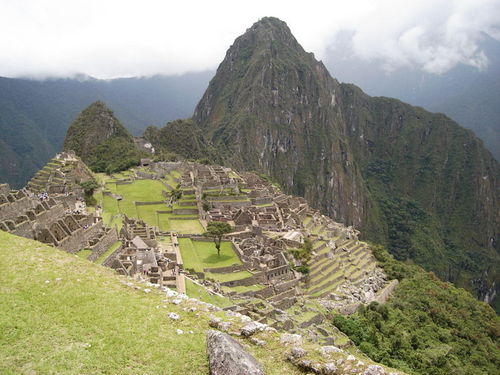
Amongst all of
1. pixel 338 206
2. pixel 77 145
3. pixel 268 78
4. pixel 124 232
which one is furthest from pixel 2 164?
pixel 338 206

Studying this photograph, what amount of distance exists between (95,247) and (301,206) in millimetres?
34484

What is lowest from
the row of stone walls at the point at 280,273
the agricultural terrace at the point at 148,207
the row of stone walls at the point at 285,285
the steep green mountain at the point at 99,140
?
the row of stone walls at the point at 285,285

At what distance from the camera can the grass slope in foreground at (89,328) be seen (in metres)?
7.40

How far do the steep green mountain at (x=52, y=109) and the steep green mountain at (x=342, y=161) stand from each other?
1918cm

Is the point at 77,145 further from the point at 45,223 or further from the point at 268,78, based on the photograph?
the point at 268,78

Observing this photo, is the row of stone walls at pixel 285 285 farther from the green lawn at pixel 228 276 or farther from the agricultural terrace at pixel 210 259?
the green lawn at pixel 228 276

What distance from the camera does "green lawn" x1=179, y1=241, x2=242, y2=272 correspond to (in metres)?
27.0

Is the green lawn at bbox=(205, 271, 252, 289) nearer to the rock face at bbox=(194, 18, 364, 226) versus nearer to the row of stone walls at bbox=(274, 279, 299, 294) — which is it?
the row of stone walls at bbox=(274, 279, 299, 294)

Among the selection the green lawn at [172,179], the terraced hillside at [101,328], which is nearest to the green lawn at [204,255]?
the terraced hillside at [101,328]

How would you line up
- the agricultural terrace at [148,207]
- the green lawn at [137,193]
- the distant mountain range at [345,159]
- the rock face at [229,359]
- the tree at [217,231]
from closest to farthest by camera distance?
the rock face at [229,359]
the tree at [217,231]
the agricultural terrace at [148,207]
the green lawn at [137,193]
the distant mountain range at [345,159]

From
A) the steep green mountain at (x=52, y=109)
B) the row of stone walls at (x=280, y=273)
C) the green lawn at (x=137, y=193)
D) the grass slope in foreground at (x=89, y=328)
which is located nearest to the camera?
the grass slope in foreground at (x=89, y=328)

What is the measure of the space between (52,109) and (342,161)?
99140mm

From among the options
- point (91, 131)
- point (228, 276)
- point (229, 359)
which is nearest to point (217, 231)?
point (228, 276)

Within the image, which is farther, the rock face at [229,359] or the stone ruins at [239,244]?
the stone ruins at [239,244]
